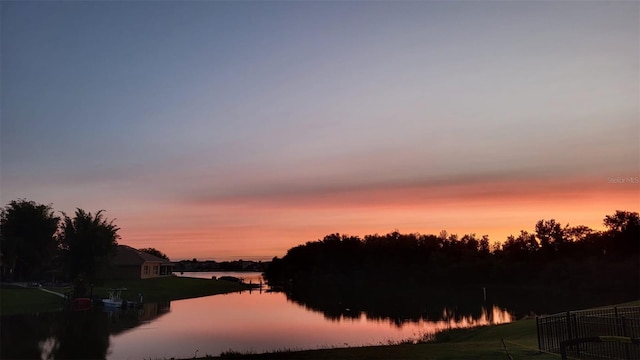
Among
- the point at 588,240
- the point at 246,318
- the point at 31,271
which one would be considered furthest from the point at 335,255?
the point at 246,318

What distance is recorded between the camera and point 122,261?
64562 mm

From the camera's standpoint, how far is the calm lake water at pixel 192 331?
78.6 feet

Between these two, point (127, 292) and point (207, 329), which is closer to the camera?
point (207, 329)

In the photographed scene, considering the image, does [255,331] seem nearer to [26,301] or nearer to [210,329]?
[210,329]

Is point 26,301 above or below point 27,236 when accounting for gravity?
below

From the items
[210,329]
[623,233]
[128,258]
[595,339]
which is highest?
[623,233]

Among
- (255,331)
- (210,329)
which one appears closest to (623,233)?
(255,331)

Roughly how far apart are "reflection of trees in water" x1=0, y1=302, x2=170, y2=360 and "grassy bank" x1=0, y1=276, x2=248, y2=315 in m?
3.52

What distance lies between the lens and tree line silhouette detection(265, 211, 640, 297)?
79188mm

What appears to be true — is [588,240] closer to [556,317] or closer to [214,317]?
[214,317]

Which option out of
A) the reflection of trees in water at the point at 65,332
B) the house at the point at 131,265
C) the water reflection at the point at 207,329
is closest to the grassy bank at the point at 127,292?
the house at the point at 131,265

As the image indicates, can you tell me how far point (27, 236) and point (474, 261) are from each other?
82.4m

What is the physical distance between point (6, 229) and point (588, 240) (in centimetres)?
9062

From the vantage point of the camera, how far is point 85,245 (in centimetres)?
4866
